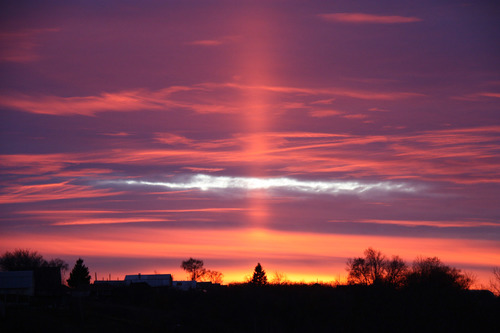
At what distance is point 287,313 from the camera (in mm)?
58938

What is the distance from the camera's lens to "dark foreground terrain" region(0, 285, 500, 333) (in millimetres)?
48000

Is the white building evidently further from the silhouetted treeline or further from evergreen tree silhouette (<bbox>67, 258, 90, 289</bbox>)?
the silhouetted treeline

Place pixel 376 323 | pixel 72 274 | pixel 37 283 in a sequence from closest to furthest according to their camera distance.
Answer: pixel 376 323 < pixel 37 283 < pixel 72 274

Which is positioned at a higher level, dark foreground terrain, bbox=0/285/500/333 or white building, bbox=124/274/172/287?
white building, bbox=124/274/172/287

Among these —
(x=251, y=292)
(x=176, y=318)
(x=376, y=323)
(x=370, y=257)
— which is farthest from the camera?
(x=370, y=257)

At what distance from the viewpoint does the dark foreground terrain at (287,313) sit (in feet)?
157

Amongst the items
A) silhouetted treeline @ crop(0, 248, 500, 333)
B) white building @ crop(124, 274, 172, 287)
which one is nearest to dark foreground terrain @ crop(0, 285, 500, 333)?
silhouetted treeline @ crop(0, 248, 500, 333)

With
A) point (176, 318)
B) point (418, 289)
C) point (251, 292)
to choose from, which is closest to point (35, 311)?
point (176, 318)

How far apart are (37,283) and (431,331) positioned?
2019 inches

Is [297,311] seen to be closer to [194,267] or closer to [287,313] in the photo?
[287,313]

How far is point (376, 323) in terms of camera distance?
52.8 meters

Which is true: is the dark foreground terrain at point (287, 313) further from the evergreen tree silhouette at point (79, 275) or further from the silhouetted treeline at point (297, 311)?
the evergreen tree silhouette at point (79, 275)

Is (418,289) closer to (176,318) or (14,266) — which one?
(176,318)

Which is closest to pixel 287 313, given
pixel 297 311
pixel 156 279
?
pixel 297 311
